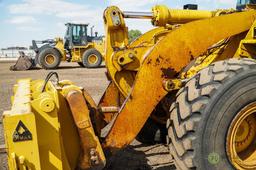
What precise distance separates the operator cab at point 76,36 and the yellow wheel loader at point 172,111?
20954 millimetres

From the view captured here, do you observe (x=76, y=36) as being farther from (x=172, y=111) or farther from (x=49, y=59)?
(x=172, y=111)

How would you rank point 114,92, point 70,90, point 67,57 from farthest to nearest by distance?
point 67,57 < point 114,92 < point 70,90

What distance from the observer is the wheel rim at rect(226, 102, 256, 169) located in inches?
129

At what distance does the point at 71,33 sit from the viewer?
1001 inches

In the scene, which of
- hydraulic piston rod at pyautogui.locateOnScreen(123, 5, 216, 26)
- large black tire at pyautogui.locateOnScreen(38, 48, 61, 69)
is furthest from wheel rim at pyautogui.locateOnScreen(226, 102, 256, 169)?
large black tire at pyautogui.locateOnScreen(38, 48, 61, 69)

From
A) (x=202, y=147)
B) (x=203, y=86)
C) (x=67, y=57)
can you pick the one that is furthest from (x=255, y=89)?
(x=67, y=57)

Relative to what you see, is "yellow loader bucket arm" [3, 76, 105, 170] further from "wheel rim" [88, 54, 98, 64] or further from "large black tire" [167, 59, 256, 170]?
"wheel rim" [88, 54, 98, 64]

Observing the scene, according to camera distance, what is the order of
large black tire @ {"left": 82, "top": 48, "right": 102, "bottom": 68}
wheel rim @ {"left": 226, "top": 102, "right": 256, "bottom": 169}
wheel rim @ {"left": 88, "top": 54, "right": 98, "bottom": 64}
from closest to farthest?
wheel rim @ {"left": 226, "top": 102, "right": 256, "bottom": 169}
large black tire @ {"left": 82, "top": 48, "right": 102, "bottom": 68}
wheel rim @ {"left": 88, "top": 54, "right": 98, "bottom": 64}

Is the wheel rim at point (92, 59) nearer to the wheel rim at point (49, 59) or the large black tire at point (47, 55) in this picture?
the large black tire at point (47, 55)

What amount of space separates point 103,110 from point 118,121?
2.86ft

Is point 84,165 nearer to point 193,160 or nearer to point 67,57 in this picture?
point 193,160

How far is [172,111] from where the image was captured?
3.48 meters

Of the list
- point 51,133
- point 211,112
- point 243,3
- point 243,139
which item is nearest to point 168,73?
point 211,112

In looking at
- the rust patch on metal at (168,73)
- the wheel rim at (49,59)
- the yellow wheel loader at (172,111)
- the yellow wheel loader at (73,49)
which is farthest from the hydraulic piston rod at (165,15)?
the wheel rim at (49,59)
